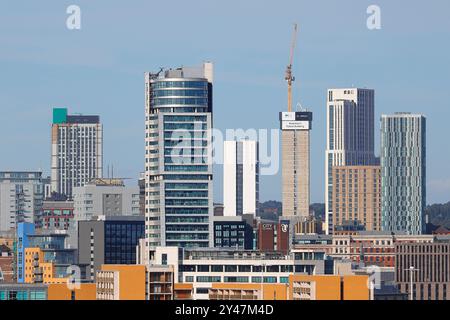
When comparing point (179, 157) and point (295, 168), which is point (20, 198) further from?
point (179, 157)

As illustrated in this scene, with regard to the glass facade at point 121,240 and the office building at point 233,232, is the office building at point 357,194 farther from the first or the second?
the glass facade at point 121,240

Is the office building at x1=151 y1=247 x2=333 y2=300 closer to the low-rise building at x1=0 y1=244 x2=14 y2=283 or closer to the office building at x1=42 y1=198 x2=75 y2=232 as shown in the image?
the low-rise building at x1=0 y1=244 x2=14 y2=283

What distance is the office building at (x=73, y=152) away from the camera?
79.9 m

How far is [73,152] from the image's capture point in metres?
82.2

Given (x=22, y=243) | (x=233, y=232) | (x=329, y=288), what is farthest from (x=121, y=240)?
(x=329, y=288)

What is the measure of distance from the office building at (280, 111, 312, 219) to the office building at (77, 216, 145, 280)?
14.0 metres

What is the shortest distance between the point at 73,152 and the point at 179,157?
1639cm

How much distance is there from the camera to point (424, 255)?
6562 centimetres

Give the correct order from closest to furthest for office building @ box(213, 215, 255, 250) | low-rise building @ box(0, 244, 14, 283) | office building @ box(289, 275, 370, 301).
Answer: office building @ box(289, 275, 370, 301) < low-rise building @ box(0, 244, 14, 283) < office building @ box(213, 215, 255, 250)

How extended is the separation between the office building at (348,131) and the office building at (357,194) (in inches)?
19.9

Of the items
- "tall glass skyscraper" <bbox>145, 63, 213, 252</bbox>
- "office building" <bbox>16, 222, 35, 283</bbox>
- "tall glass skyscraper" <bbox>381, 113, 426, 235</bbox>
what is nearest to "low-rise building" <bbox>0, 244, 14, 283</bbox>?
"office building" <bbox>16, 222, 35, 283</bbox>

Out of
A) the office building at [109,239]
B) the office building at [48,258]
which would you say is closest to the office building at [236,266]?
the office building at [48,258]

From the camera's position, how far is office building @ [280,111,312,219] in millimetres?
82438

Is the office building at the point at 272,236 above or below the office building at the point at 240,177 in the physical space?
below
